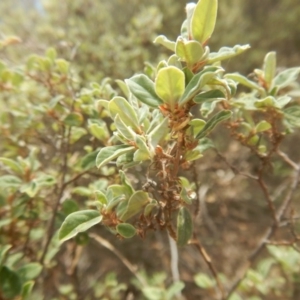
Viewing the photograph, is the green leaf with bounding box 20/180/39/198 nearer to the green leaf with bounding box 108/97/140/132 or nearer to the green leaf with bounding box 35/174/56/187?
the green leaf with bounding box 35/174/56/187

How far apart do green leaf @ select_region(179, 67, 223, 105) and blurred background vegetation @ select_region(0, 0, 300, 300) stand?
1169 mm

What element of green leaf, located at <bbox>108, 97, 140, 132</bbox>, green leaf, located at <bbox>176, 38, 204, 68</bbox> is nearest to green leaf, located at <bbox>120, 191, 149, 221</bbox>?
green leaf, located at <bbox>108, 97, 140, 132</bbox>

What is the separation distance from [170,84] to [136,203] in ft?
0.80

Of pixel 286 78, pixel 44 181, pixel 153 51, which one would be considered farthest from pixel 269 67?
pixel 153 51

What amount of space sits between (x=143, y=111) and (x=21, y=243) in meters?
0.75

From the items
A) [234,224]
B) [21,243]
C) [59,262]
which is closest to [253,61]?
[234,224]

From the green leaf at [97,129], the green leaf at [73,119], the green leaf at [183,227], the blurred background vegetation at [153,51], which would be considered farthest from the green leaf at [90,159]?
the blurred background vegetation at [153,51]

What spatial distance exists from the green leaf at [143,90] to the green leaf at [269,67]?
1.20 ft

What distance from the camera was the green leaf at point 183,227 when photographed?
70 centimetres

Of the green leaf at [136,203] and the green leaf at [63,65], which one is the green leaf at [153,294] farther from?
the green leaf at [63,65]

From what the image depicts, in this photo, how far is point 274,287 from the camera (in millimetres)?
1592

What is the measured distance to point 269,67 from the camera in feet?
2.77

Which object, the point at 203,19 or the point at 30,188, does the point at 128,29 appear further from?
the point at 203,19

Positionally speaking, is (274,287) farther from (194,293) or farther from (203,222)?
(203,222)
